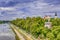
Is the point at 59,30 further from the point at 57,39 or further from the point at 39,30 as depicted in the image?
the point at 39,30

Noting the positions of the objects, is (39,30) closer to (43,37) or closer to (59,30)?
(43,37)

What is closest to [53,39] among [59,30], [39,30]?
[59,30]

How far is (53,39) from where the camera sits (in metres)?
42.2

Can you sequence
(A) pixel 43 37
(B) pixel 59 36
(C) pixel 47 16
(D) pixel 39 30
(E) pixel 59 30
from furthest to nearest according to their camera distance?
(C) pixel 47 16, (D) pixel 39 30, (A) pixel 43 37, (E) pixel 59 30, (B) pixel 59 36

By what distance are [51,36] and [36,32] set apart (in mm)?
16485

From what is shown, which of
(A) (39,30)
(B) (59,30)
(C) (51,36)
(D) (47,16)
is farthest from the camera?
(D) (47,16)

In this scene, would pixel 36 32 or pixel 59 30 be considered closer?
pixel 59 30

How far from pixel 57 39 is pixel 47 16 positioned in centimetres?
4658

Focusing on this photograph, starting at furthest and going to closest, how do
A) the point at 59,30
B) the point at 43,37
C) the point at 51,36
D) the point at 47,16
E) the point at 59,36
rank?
the point at 47,16 < the point at 43,37 < the point at 59,30 < the point at 51,36 < the point at 59,36

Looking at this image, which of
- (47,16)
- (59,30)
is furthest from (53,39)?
(47,16)

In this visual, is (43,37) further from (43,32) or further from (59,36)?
(59,36)

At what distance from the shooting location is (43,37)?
5356 centimetres

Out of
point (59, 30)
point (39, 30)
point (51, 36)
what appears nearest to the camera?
point (51, 36)

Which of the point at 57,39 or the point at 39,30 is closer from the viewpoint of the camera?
the point at 57,39
